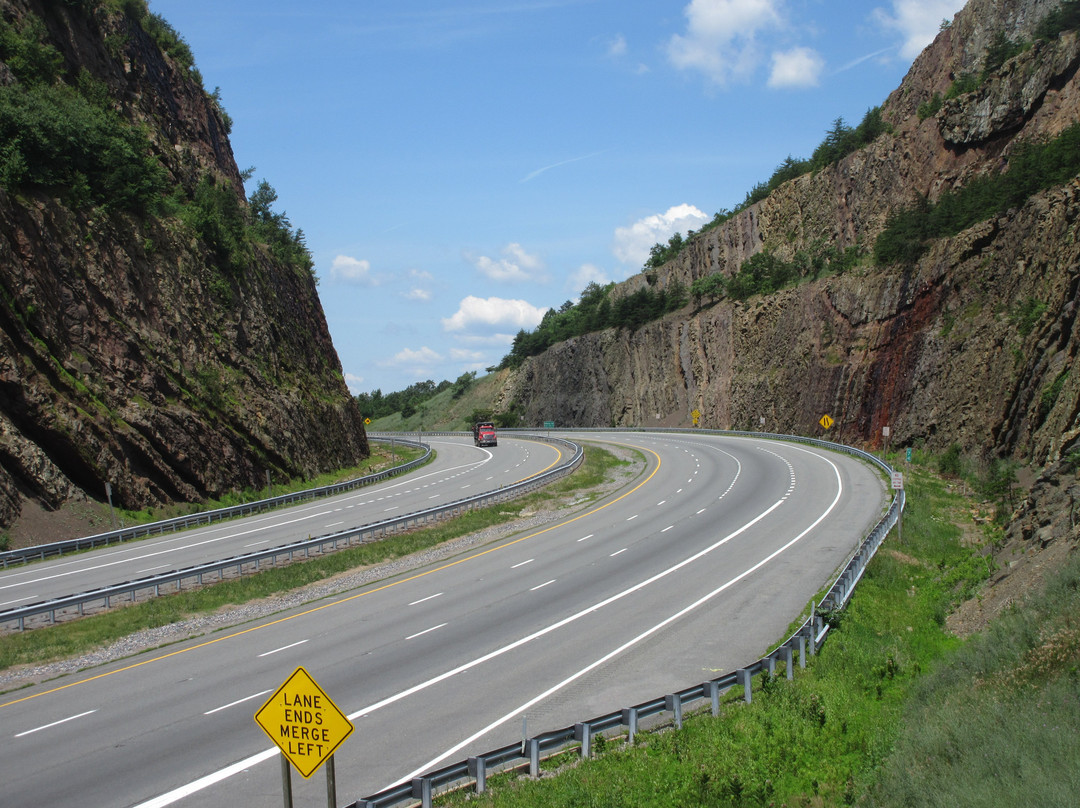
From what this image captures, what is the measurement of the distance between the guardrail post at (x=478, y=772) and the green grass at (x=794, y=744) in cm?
13

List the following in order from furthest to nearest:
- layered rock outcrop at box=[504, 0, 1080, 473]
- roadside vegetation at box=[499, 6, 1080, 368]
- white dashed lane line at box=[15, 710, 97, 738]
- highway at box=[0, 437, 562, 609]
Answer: roadside vegetation at box=[499, 6, 1080, 368] < layered rock outcrop at box=[504, 0, 1080, 473] < highway at box=[0, 437, 562, 609] < white dashed lane line at box=[15, 710, 97, 738]

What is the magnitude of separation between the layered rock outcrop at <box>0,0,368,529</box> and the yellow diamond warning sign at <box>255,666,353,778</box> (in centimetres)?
2647

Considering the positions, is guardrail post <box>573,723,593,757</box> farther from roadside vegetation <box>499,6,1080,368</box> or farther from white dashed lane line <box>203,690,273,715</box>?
roadside vegetation <box>499,6,1080,368</box>

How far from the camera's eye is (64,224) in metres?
35.7

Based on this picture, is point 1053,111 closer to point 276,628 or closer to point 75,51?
point 276,628

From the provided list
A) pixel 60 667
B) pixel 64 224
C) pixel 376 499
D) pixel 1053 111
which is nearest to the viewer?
pixel 60 667

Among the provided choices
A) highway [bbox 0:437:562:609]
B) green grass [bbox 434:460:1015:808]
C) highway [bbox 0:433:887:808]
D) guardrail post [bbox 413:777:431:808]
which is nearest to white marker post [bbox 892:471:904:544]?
highway [bbox 0:433:887:808]

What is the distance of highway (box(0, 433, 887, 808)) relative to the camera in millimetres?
11484

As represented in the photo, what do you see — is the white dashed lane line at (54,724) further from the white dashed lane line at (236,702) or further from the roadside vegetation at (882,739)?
the roadside vegetation at (882,739)

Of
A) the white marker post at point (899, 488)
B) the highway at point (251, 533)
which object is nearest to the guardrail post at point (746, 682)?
the white marker post at point (899, 488)

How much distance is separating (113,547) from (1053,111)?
5443 cm

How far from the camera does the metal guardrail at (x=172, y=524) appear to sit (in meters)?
27.8

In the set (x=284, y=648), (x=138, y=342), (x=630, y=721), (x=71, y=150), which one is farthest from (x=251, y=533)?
(x=630, y=721)

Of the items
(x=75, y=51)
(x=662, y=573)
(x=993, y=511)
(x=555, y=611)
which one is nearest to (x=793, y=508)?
(x=993, y=511)
